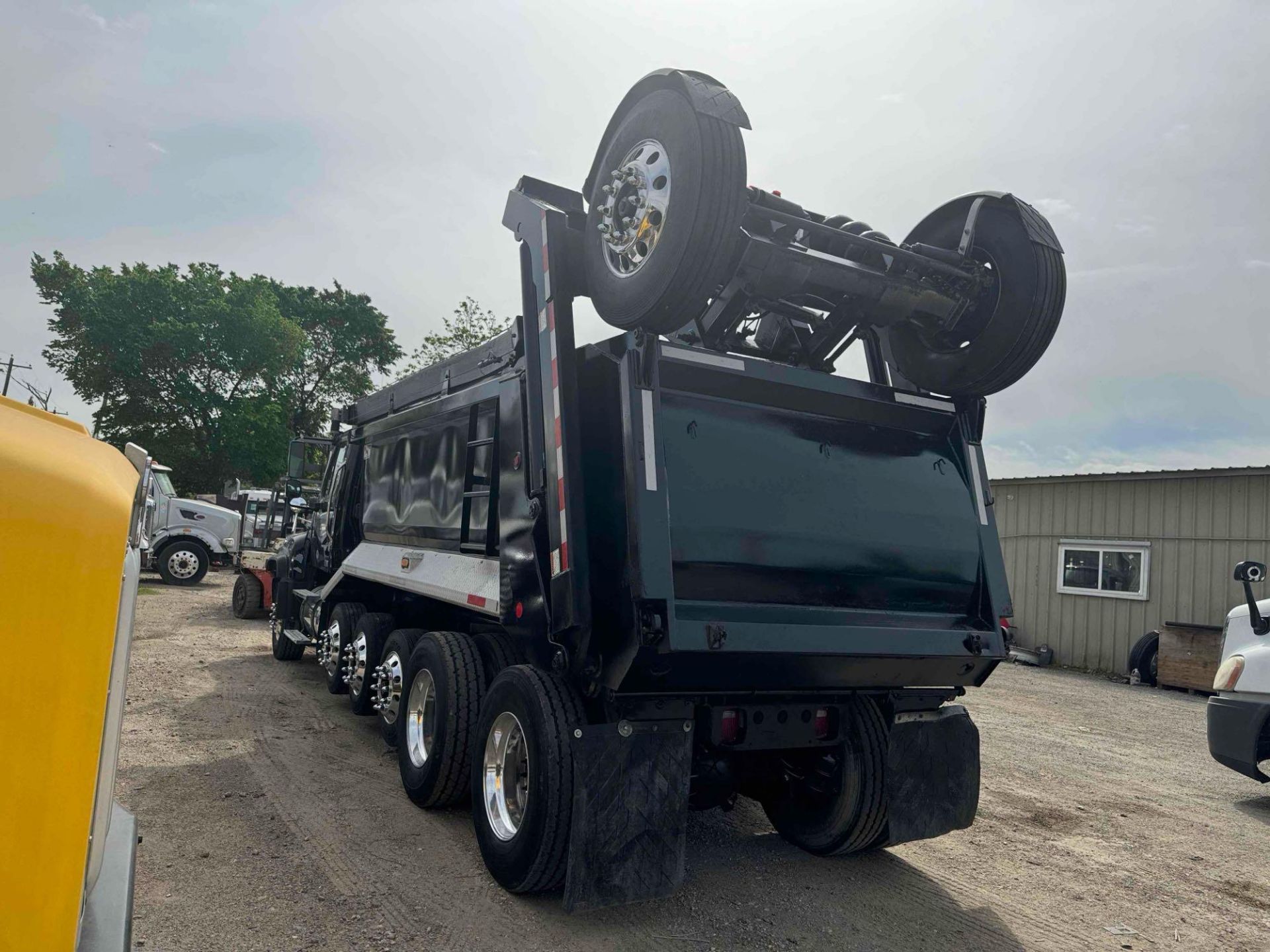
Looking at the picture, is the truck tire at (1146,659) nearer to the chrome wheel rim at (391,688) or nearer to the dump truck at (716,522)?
the dump truck at (716,522)

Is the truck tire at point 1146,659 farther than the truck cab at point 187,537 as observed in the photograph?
No

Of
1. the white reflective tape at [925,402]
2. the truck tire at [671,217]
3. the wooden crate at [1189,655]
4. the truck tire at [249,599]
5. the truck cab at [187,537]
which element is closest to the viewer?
the truck tire at [671,217]

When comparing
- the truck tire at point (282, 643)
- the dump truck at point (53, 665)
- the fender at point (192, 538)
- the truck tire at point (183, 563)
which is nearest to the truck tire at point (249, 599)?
the truck tire at point (282, 643)

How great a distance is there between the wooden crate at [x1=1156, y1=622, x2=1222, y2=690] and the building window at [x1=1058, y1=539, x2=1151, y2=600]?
5.17ft

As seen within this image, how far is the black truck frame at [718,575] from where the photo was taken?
362 centimetres

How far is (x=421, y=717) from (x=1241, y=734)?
5.56 meters

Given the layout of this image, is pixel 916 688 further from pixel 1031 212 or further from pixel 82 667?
pixel 82 667

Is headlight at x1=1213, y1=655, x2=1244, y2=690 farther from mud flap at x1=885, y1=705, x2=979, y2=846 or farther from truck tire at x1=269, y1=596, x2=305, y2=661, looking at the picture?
truck tire at x1=269, y1=596, x2=305, y2=661

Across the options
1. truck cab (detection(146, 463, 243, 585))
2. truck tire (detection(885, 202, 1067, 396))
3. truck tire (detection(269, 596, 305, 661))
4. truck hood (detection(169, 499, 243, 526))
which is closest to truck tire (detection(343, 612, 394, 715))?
truck tire (detection(269, 596, 305, 661))

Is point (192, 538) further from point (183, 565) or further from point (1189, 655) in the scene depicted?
point (1189, 655)

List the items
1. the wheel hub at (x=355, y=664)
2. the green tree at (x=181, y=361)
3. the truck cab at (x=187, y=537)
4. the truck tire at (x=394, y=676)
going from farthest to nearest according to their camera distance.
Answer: the green tree at (x=181, y=361)
the truck cab at (x=187, y=537)
the wheel hub at (x=355, y=664)
the truck tire at (x=394, y=676)

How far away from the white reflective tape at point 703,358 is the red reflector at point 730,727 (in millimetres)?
1550

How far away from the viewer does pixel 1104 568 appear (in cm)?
1480

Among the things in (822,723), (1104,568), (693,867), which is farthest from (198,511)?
(822,723)
